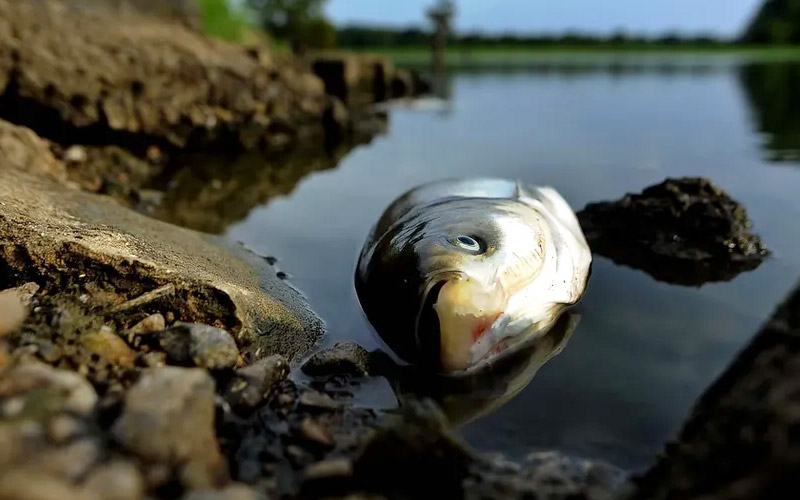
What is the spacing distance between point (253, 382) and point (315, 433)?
539 mm

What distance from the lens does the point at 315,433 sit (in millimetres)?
3420

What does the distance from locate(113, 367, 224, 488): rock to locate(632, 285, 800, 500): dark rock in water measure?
185 cm

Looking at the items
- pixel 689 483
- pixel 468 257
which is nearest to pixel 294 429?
pixel 468 257

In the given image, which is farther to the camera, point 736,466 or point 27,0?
point 27,0

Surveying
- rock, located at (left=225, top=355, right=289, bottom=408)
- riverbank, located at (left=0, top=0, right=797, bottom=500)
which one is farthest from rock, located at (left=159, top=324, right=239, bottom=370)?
rock, located at (left=225, top=355, right=289, bottom=408)

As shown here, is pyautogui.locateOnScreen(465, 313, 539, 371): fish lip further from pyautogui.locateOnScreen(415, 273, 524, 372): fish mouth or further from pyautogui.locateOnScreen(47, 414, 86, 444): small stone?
pyautogui.locateOnScreen(47, 414, 86, 444): small stone

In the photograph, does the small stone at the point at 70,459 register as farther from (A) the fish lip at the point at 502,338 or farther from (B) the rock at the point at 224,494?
(A) the fish lip at the point at 502,338

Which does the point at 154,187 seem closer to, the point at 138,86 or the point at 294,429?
the point at 138,86

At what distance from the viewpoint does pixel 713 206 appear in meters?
6.59

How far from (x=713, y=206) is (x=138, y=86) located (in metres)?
10.2

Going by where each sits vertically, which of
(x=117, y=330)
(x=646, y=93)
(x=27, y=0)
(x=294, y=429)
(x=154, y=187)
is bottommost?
(x=646, y=93)

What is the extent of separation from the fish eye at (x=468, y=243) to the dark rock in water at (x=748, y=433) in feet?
5.60

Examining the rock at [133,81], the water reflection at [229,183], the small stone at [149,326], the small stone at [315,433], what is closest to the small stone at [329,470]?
the small stone at [315,433]

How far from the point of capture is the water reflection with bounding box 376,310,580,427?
3906 mm
